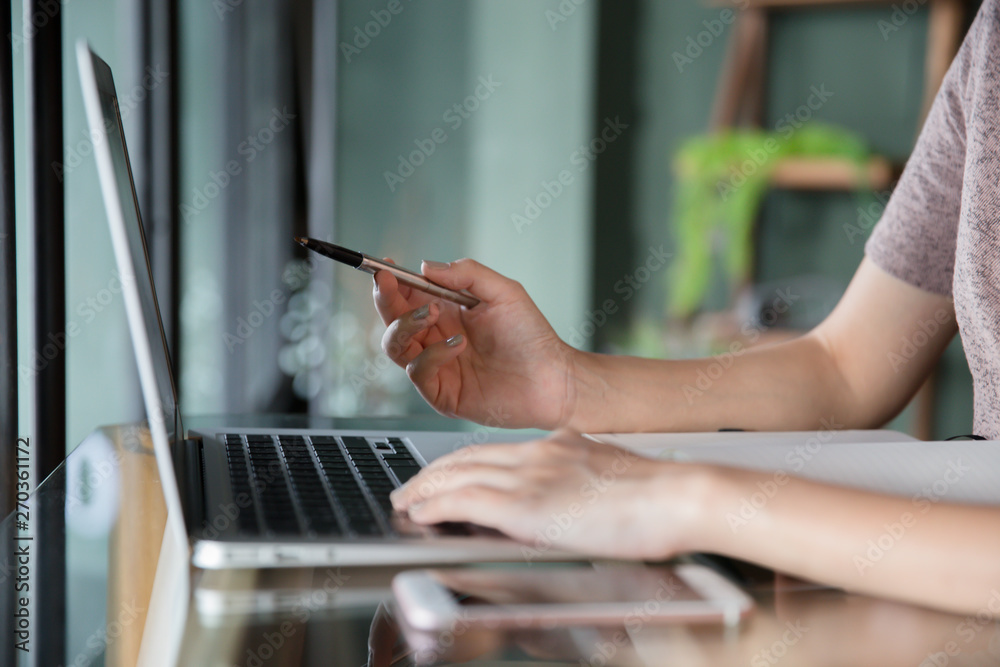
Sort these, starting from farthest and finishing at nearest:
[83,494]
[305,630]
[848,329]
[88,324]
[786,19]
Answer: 1. [786,19]
2. [88,324]
3. [848,329]
4. [83,494]
5. [305,630]

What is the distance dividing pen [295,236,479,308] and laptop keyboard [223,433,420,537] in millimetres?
160

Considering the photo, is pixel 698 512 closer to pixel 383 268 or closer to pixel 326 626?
pixel 326 626

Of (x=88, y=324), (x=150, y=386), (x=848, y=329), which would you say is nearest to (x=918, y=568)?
(x=150, y=386)

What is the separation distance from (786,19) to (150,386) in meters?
2.82

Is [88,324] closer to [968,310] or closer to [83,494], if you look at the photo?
[83,494]

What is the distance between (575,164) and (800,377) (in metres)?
1.97

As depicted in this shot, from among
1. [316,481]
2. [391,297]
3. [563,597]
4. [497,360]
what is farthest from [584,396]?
[563,597]

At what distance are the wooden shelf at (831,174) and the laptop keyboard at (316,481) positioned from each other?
2259 mm

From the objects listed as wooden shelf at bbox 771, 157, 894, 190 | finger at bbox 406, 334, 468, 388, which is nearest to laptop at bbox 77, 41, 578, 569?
finger at bbox 406, 334, 468, 388

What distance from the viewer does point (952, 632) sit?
1.42ft

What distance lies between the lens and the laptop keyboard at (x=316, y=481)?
1.67ft

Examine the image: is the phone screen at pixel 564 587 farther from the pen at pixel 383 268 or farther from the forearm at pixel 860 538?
the pen at pixel 383 268

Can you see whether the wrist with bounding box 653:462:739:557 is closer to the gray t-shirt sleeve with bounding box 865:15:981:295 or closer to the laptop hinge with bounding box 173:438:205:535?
the laptop hinge with bounding box 173:438:205:535

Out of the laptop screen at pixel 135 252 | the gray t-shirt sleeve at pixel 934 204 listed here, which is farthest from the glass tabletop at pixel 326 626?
the gray t-shirt sleeve at pixel 934 204
